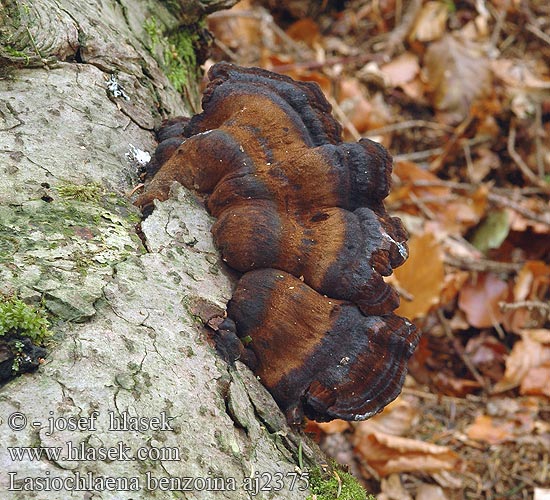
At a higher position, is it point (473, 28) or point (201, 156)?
point (201, 156)

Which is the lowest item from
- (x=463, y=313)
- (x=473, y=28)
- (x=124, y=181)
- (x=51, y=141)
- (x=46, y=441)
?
(x=463, y=313)

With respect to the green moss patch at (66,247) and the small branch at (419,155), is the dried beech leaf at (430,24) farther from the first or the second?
the green moss patch at (66,247)

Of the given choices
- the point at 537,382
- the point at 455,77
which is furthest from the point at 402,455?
the point at 455,77

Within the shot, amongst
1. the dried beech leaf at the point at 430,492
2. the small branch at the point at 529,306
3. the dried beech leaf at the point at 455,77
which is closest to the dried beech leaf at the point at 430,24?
the dried beech leaf at the point at 455,77

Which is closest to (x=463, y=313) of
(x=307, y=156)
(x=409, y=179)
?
(x=409, y=179)

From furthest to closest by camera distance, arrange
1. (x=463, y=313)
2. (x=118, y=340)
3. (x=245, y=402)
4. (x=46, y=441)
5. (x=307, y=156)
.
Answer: (x=463, y=313), (x=307, y=156), (x=245, y=402), (x=118, y=340), (x=46, y=441)

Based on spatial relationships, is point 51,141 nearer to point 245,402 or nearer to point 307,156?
point 307,156

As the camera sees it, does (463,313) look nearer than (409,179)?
Yes
